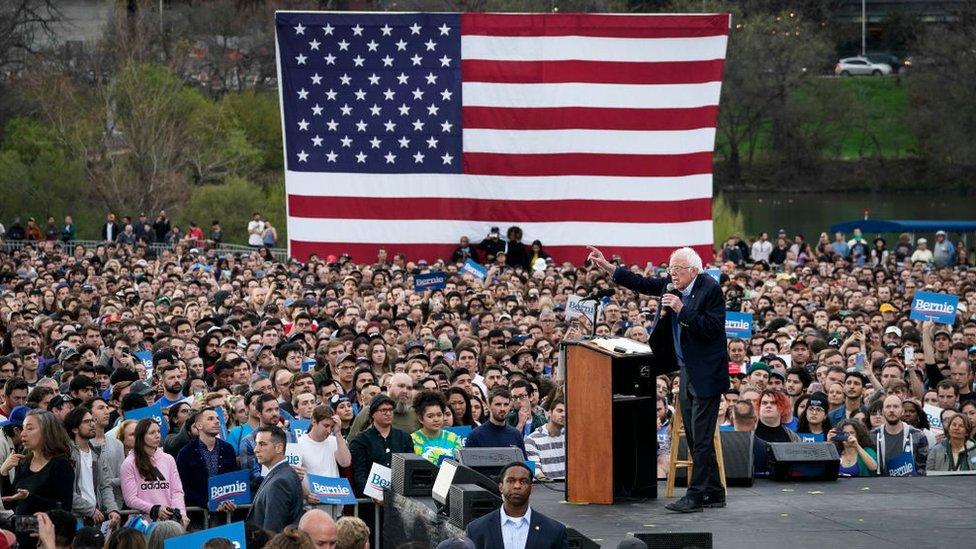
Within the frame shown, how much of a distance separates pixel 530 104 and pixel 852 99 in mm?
47086

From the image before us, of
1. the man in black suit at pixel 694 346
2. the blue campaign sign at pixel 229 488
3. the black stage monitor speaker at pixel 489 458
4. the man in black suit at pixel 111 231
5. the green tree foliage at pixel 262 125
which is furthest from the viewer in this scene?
the green tree foliage at pixel 262 125

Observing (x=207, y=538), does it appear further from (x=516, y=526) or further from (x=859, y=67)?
(x=859, y=67)

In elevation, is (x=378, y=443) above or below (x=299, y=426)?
below

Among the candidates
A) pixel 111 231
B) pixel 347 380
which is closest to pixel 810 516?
pixel 347 380

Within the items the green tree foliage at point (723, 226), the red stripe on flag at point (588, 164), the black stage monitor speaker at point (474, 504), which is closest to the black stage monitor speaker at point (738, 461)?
the black stage monitor speaker at point (474, 504)

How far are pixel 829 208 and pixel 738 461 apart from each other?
55515 millimetres

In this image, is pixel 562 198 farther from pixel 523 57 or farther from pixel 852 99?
pixel 852 99

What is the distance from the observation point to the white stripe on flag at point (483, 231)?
27.8 metres

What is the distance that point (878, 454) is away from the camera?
1316 cm

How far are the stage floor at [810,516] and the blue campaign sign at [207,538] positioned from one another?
1.86 metres

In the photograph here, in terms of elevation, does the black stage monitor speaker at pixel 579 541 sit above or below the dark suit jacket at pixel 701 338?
below

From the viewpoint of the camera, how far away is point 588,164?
2814 cm

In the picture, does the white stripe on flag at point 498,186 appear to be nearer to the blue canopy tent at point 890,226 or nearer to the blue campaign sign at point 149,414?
the blue canopy tent at point 890,226

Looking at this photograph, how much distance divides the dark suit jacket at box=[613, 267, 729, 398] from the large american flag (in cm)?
Result: 1773
